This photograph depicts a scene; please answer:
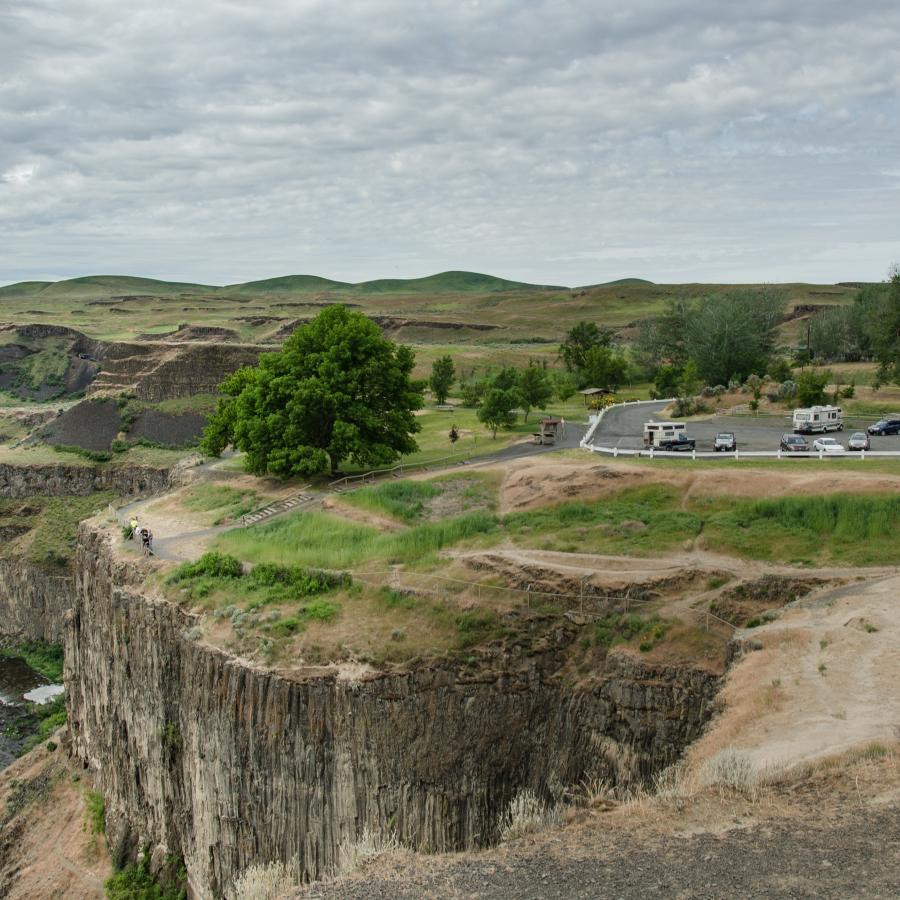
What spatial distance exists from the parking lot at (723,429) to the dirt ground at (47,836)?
25479mm

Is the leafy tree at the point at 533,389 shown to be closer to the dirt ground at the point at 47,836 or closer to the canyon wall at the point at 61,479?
the canyon wall at the point at 61,479

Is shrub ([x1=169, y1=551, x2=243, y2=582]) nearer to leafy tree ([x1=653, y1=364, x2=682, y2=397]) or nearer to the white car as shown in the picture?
the white car

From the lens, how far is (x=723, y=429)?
150 feet

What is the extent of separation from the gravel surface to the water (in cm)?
3307

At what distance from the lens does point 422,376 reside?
91.4m

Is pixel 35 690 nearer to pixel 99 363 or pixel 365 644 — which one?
pixel 365 644

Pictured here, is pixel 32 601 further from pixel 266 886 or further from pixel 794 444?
pixel 266 886

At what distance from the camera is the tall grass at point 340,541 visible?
30375 mm

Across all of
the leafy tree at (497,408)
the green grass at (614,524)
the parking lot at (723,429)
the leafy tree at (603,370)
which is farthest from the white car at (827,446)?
the leafy tree at (603,370)

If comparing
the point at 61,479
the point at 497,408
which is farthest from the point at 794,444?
the point at 61,479

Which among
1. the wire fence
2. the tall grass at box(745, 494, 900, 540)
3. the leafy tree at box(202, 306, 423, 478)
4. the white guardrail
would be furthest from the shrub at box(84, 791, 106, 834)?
the tall grass at box(745, 494, 900, 540)

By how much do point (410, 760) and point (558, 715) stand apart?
13.7 ft

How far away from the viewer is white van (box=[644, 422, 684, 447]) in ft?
127

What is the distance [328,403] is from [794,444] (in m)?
19.4
